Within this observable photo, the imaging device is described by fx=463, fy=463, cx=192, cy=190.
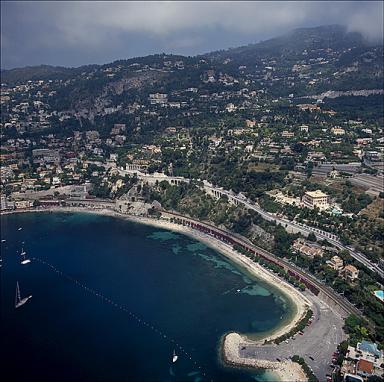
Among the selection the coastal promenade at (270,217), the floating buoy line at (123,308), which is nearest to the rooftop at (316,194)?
the coastal promenade at (270,217)

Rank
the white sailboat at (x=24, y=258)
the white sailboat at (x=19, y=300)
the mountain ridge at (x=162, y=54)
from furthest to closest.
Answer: the mountain ridge at (x=162, y=54) < the white sailboat at (x=24, y=258) < the white sailboat at (x=19, y=300)

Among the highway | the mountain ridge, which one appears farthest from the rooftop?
the mountain ridge

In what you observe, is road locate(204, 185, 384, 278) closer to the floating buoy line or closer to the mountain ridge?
the floating buoy line

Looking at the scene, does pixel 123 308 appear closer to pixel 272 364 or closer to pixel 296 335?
pixel 272 364

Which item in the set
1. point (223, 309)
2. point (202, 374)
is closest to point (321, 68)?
point (223, 309)

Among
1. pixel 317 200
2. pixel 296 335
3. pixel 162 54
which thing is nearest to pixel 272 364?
pixel 296 335

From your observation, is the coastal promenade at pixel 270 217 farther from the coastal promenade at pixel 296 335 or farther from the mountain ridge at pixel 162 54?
the mountain ridge at pixel 162 54
